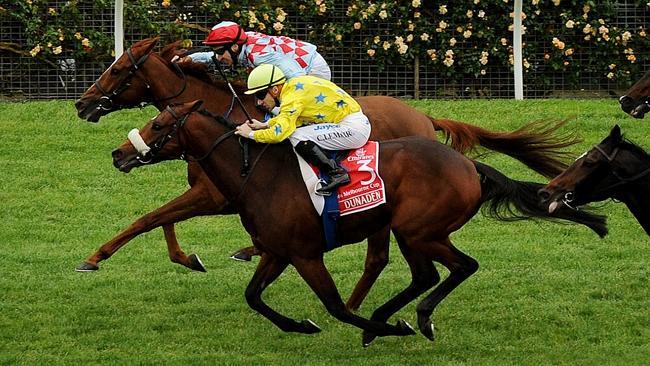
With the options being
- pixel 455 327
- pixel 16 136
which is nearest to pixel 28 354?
pixel 455 327

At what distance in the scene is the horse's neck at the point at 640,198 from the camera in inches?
273

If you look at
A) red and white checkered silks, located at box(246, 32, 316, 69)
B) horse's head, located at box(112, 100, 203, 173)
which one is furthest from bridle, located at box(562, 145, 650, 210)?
red and white checkered silks, located at box(246, 32, 316, 69)

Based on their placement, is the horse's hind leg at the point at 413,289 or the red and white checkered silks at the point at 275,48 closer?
the horse's hind leg at the point at 413,289

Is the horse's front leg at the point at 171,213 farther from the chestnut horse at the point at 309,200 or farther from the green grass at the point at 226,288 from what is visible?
the chestnut horse at the point at 309,200

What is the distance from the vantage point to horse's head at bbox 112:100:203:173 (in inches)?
283

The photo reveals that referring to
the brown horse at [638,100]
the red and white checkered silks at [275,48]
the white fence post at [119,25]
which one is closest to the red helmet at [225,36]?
the red and white checkered silks at [275,48]

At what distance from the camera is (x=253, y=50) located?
8.43 m

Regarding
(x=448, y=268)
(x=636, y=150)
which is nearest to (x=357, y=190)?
(x=448, y=268)

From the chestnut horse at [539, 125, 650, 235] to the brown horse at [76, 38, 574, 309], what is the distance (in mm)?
1401

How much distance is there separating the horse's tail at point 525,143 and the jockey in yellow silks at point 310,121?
1.53 meters

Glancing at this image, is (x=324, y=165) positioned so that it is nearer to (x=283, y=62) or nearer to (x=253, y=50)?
(x=283, y=62)

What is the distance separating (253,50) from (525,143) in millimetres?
1836

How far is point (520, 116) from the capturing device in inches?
507

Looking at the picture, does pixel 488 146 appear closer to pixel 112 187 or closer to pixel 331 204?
pixel 331 204
